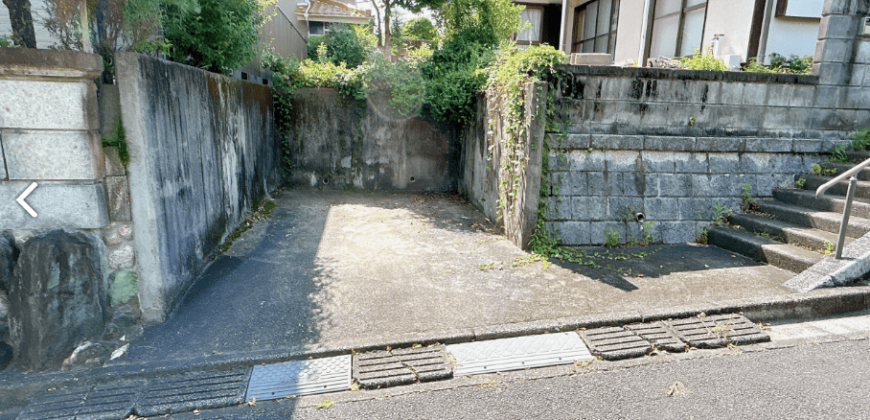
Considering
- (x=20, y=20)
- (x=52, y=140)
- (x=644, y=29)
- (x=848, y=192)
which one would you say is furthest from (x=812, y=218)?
Answer: (x=20, y=20)

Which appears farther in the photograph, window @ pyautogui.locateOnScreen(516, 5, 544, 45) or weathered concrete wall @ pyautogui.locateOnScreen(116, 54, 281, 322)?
window @ pyautogui.locateOnScreen(516, 5, 544, 45)

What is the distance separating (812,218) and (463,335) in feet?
16.4

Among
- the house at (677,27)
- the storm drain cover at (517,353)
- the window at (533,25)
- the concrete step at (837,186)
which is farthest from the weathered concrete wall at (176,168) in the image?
the window at (533,25)

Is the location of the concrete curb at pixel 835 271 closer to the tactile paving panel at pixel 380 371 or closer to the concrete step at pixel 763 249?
the concrete step at pixel 763 249

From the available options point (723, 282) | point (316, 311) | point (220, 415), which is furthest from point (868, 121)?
point (220, 415)

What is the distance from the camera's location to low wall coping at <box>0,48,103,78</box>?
3.16 metres

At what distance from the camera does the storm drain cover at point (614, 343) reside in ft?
11.9

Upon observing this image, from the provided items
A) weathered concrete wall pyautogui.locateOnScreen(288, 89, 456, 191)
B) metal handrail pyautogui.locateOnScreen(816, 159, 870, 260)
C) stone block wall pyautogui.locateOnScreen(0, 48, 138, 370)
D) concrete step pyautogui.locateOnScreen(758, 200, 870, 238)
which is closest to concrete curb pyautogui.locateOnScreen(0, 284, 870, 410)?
stone block wall pyautogui.locateOnScreen(0, 48, 138, 370)

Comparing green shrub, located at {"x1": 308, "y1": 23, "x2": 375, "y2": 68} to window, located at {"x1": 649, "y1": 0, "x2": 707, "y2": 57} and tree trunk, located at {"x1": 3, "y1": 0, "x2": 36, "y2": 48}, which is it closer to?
window, located at {"x1": 649, "y1": 0, "x2": 707, "y2": 57}

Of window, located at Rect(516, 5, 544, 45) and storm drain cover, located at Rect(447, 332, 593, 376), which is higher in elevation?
window, located at Rect(516, 5, 544, 45)

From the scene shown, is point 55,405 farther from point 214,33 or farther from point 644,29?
point 644,29

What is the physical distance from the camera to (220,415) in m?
2.93

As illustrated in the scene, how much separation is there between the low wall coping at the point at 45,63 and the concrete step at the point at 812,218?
7.72m

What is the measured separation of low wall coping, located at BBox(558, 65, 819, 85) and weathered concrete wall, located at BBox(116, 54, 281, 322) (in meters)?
4.37
